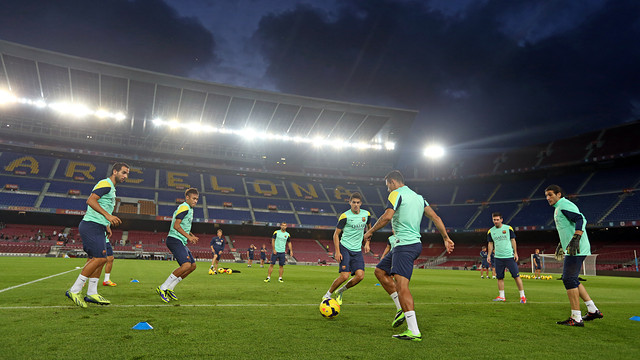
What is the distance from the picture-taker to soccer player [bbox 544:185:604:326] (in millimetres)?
6266

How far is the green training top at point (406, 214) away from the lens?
534 cm

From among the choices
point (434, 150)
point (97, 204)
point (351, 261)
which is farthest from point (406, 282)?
point (434, 150)

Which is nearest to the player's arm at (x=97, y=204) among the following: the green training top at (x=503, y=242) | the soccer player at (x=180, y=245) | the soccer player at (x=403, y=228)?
the soccer player at (x=180, y=245)

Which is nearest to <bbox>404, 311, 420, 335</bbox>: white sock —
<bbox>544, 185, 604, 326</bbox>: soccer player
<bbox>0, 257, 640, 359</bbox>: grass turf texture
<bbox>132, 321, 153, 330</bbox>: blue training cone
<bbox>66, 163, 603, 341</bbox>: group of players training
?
<bbox>66, 163, 603, 341</bbox>: group of players training

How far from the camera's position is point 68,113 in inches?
1722

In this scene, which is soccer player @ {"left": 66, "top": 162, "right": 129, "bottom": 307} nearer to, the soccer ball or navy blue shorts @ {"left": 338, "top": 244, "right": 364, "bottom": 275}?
the soccer ball

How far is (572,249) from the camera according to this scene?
645 cm

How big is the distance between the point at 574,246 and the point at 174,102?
4502cm

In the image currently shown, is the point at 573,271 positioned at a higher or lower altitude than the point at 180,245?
lower

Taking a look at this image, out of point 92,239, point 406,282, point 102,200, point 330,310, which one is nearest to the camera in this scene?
point 406,282

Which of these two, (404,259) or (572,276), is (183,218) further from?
(572,276)

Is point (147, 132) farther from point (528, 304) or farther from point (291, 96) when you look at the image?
point (528, 304)

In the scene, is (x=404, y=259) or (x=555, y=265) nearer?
(x=404, y=259)

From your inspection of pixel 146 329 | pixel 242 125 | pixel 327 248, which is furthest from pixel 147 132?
pixel 146 329
